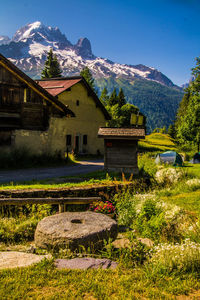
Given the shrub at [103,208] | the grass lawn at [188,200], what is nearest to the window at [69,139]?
the grass lawn at [188,200]

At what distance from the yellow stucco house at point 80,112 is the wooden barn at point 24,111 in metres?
7.63

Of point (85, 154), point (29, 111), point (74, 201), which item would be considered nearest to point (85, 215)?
point (74, 201)

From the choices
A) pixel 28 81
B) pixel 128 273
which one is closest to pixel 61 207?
pixel 128 273

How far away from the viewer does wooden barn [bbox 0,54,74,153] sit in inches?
763

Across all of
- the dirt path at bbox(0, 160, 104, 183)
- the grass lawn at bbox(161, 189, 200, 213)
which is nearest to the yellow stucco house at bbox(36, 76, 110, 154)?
the dirt path at bbox(0, 160, 104, 183)

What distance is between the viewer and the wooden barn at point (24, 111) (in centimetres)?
1939

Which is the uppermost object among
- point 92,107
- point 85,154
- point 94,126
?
point 92,107

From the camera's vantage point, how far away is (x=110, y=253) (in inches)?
239

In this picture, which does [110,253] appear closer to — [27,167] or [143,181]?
[143,181]

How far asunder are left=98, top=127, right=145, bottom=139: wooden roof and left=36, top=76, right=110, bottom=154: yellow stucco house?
47.7 ft

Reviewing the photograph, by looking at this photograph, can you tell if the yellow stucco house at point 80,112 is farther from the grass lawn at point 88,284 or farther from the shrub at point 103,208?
the grass lawn at point 88,284

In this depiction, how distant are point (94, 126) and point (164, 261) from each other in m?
29.0

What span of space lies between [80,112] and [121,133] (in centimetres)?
1754

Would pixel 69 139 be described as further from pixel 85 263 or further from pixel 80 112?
pixel 85 263
